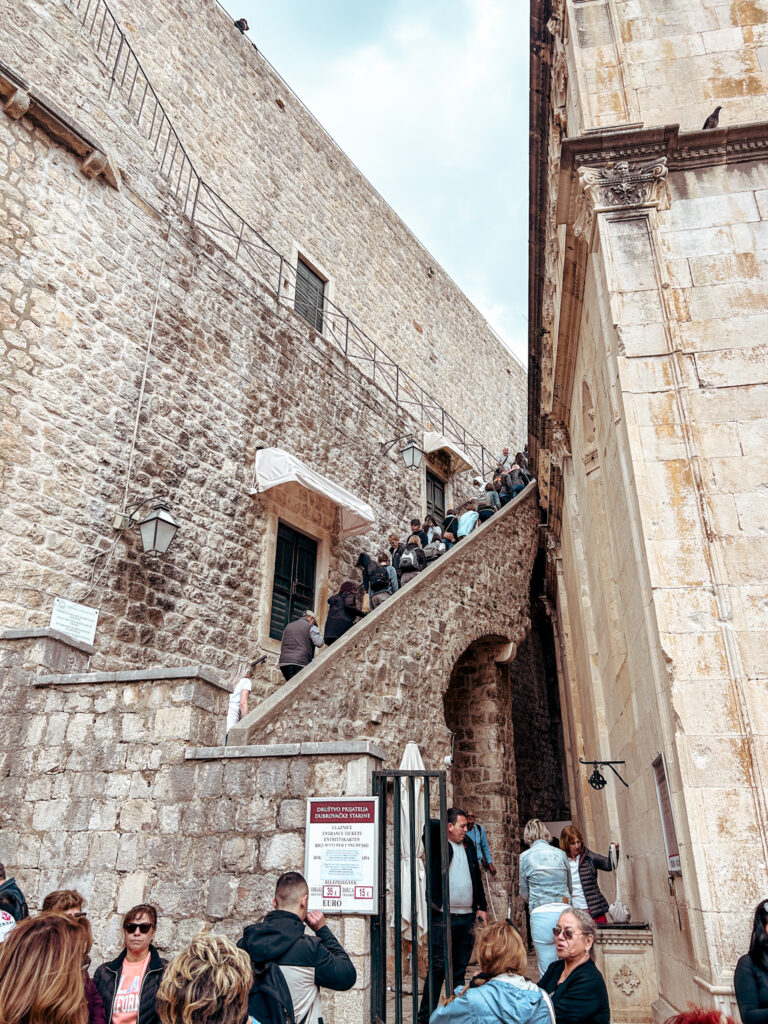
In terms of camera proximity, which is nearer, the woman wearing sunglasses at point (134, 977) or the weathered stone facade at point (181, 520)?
the woman wearing sunglasses at point (134, 977)

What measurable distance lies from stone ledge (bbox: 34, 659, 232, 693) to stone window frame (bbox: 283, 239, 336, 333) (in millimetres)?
9871

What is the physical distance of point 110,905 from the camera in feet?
17.4

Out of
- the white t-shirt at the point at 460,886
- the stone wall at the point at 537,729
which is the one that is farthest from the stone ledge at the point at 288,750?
the stone wall at the point at 537,729

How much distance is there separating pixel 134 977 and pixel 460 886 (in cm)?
275

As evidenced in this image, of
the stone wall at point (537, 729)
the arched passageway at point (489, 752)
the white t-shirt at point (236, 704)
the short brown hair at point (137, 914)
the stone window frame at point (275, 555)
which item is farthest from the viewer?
the stone wall at point (537, 729)

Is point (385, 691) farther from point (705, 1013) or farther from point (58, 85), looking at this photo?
point (58, 85)

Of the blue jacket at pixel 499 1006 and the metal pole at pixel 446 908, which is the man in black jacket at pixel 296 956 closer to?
the blue jacket at pixel 499 1006

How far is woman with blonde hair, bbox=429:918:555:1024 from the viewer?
2.60 metres

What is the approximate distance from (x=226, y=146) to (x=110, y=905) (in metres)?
13.4

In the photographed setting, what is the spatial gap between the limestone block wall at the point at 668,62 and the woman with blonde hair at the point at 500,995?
7.65 meters

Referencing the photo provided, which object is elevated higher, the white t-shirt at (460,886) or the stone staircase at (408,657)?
the stone staircase at (408,657)

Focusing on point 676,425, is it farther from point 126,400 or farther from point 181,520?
point 126,400

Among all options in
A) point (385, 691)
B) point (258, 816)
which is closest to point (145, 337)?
point (385, 691)

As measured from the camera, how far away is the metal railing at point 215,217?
10969 millimetres
